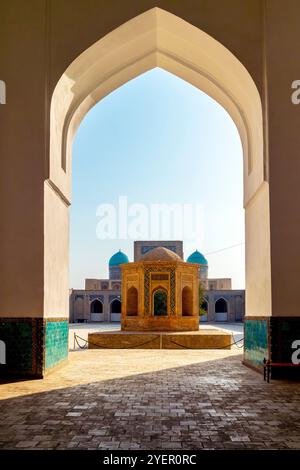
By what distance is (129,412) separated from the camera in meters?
4.59

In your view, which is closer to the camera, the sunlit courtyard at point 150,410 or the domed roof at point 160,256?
the sunlit courtyard at point 150,410

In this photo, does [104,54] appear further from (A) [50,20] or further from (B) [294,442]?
(B) [294,442]

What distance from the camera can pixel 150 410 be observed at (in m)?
4.69

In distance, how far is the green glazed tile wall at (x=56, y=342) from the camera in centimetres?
694

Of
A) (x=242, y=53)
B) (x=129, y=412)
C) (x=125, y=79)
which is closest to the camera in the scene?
(x=129, y=412)

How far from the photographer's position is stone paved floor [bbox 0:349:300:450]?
3658 millimetres

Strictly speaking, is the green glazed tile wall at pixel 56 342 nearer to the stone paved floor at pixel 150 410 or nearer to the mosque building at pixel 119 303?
the stone paved floor at pixel 150 410

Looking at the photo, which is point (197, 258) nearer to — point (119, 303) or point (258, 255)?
point (119, 303)

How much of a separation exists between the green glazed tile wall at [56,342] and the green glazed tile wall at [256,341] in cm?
302

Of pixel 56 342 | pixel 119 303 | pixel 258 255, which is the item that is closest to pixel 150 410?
pixel 56 342

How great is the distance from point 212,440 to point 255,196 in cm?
470

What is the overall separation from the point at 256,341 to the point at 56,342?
10.1ft

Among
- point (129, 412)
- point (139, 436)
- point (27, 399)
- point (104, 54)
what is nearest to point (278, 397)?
point (129, 412)

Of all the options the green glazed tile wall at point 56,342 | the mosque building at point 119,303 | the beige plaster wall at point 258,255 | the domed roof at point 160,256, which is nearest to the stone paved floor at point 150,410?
the green glazed tile wall at point 56,342
